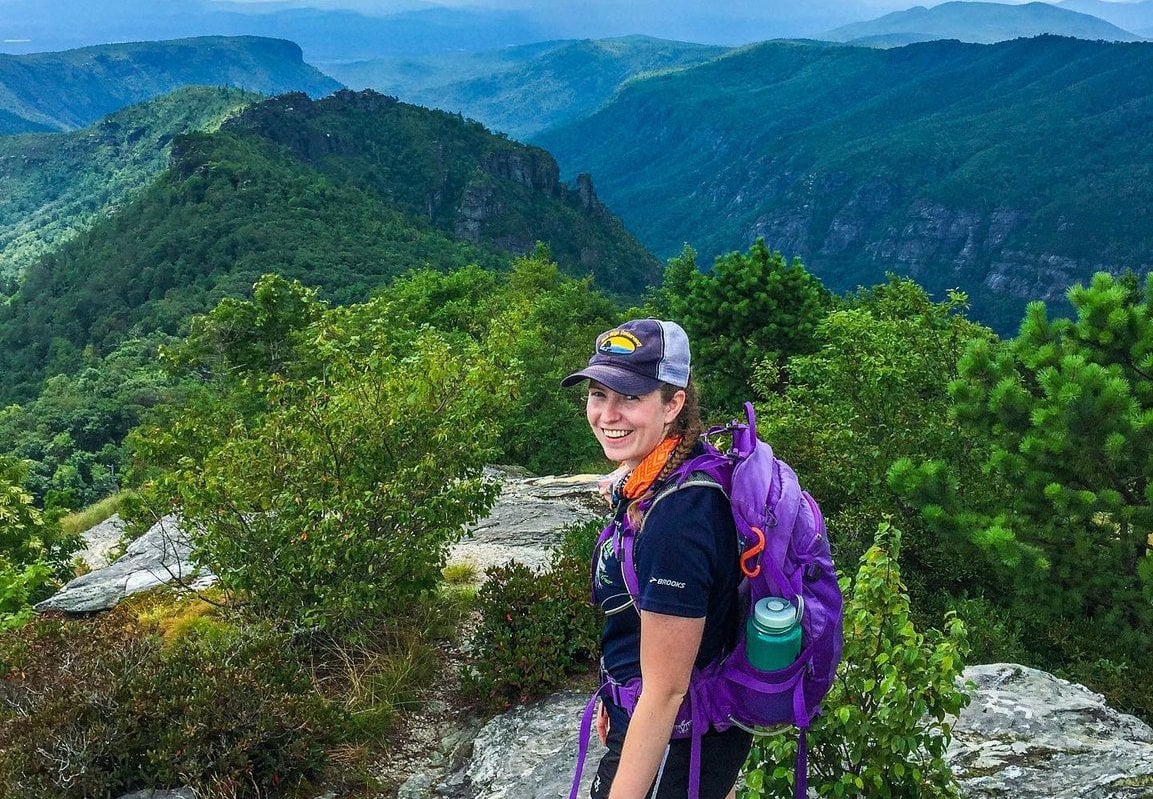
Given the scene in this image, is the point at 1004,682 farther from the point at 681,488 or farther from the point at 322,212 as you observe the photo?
the point at 322,212

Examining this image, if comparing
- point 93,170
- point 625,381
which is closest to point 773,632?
point 625,381

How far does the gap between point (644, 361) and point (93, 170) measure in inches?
8470

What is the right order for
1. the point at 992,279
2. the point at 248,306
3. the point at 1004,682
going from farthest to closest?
the point at 992,279
the point at 248,306
the point at 1004,682

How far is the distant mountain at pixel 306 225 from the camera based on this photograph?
90.0 m

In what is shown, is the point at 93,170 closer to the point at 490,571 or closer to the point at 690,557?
the point at 490,571

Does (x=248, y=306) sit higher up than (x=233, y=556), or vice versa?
(x=233, y=556)

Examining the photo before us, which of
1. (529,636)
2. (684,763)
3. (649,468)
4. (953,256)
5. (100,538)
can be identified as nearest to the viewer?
(649,468)

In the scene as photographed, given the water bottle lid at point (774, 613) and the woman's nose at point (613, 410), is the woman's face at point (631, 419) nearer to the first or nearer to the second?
the woman's nose at point (613, 410)

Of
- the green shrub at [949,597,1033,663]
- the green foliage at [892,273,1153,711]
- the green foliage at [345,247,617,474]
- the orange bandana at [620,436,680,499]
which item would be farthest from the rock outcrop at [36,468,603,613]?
the orange bandana at [620,436,680,499]

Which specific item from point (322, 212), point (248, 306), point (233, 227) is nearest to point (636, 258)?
point (322, 212)

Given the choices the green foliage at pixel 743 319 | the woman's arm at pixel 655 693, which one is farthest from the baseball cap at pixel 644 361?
the green foliage at pixel 743 319

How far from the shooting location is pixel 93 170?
182 meters

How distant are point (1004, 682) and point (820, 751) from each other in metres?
2.49

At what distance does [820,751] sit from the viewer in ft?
11.6
